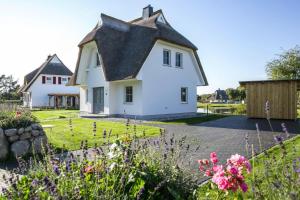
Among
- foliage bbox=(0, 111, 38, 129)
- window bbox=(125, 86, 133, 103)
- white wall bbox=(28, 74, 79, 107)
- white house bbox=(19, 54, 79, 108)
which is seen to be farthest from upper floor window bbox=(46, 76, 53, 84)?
foliage bbox=(0, 111, 38, 129)

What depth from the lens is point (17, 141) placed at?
7.43m

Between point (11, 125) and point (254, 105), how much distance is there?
1541cm

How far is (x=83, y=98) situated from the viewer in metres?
24.5

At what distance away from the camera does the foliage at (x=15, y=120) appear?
759 centimetres

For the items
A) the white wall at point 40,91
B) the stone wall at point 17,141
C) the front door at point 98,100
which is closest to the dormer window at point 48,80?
the white wall at point 40,91

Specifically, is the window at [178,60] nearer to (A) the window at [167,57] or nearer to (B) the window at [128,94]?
(A) the window at [167,57]

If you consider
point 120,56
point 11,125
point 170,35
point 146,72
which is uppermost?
point 170,35

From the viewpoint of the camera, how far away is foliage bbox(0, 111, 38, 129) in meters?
7.59

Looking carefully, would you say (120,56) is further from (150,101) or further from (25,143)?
(25,143)

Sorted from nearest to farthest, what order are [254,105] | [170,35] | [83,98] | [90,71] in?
1. [254,105]
2. [170,35]
3. [90,71]
4. [83,98]

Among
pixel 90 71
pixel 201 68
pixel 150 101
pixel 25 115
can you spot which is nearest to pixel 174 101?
pixel 150 101

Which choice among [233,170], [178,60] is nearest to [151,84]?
[178,60]

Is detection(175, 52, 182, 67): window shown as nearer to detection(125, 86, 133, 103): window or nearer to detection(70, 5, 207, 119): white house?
detection(70, 5, 207, 119): white house

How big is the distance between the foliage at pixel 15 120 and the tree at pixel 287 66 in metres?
36.0
